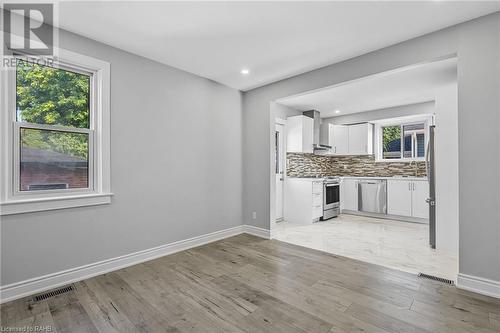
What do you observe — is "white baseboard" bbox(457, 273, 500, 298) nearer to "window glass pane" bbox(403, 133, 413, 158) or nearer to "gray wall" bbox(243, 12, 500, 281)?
"gray wall" bbox(243, 12, 500, 281)

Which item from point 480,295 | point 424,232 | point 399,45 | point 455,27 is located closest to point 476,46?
point 455,27

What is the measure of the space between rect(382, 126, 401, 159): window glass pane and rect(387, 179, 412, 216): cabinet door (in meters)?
0.96

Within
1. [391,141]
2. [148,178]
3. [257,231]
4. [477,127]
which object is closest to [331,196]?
[391,141]

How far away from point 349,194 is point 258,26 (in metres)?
4.98

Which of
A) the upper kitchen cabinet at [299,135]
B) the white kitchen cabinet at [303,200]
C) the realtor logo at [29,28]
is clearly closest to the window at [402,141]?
the upper kitchen cabinet at [299,135]

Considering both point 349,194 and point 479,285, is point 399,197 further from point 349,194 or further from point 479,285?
point 479,285

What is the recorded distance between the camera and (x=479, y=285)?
7.60 ft

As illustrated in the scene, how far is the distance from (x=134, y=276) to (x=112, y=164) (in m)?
1.31

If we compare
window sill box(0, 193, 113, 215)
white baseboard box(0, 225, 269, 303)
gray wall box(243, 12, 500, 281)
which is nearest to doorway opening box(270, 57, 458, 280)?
gray wall box(243, 12, 500, 281)

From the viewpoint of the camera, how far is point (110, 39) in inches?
108

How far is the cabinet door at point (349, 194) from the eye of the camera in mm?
6129

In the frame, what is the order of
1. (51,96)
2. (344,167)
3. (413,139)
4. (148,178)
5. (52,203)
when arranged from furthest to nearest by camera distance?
1. (344,167)
2. (413,139)
3. (148,178)
4. (51,96)
5. (52,203)

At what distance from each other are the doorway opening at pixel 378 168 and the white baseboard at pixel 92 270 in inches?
54.0

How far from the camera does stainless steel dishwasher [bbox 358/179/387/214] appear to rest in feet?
18.6
